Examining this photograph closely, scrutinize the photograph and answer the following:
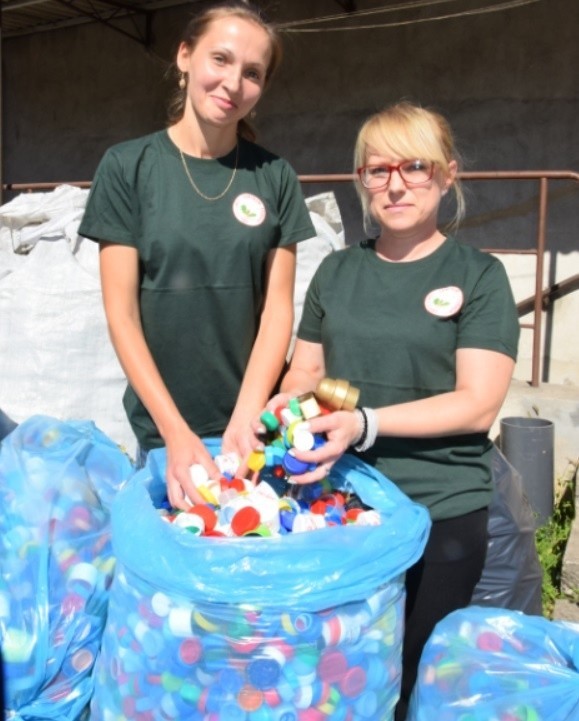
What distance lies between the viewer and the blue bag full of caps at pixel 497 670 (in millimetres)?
1267

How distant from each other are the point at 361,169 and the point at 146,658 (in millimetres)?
960

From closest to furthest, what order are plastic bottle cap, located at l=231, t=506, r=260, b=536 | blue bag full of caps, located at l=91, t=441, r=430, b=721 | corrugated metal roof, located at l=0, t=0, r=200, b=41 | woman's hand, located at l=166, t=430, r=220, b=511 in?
blue bag full of caps, located at l=91, t=441, r=430, b=721 → plastic bottle cap, located at l=231, t=506, r=260, b=536 → woman's hand, located at l=166, t=430, r=220, b=511 → corrugated metal roof, located at l=0, t=0, r=200, b=41

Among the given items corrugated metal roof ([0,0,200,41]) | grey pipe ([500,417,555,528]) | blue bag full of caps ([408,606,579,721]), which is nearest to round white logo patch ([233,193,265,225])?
blue bag full of caps ([408,606,579,721])

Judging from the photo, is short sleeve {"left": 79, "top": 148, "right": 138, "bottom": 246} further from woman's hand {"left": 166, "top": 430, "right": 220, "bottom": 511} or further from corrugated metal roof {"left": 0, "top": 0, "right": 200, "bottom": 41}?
corrugated metal roof {"left": 0, "top": 0, "right": 200, "bottom": 41}

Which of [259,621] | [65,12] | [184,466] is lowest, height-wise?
[259,621]

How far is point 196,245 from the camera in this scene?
5.13 ft

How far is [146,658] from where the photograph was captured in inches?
47.2

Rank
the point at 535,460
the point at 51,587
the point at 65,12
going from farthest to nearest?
the point at 65,12 → the point at 535,460 → the point at 51,587

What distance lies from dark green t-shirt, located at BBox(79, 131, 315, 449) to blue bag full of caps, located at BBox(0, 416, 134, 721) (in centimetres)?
21

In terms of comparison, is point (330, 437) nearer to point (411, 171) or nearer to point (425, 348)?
point (425, 348)

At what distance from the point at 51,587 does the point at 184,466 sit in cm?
38

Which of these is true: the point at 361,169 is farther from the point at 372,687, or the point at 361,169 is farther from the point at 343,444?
the point at 372,687

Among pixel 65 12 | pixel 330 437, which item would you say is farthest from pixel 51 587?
pixel 65 12

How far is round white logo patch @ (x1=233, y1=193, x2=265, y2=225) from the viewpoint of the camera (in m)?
1.60
